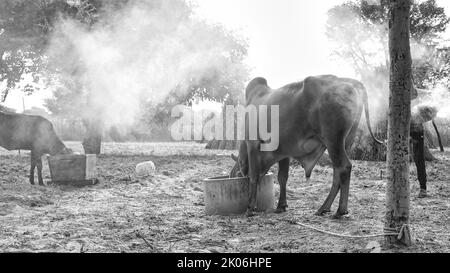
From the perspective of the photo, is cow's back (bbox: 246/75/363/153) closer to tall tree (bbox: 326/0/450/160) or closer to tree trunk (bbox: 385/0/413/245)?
tree trunk (bbox: 385/0/413/245)

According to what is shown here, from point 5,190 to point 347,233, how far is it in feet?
20.2

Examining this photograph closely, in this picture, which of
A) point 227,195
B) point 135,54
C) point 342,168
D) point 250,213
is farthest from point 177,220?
point 135,54

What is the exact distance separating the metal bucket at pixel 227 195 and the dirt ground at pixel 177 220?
0.65 feet

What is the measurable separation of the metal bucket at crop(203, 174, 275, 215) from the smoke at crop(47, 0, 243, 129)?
1077 cm

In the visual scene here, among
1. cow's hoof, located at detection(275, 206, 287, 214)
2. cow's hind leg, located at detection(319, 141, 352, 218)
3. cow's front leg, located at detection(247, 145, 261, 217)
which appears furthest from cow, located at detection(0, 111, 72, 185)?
cow's hind leg, located at detection(319, 141, 352, 218)

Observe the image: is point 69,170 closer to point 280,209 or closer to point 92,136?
point 280,209

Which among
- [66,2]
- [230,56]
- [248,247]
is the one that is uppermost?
[66,2]

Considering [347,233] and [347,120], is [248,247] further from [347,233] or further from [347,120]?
[347,120]

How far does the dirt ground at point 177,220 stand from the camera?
4531 millimetres

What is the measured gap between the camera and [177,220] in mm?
6039

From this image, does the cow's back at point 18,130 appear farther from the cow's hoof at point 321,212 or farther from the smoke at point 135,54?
the cow's hoof at point 321,212

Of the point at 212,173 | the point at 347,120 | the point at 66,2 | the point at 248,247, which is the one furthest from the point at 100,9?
the point at 248,247

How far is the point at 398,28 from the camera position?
4.20 meters

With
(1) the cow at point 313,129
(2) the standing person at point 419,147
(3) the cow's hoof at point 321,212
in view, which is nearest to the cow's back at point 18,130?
(1) the cow at point 313,129
